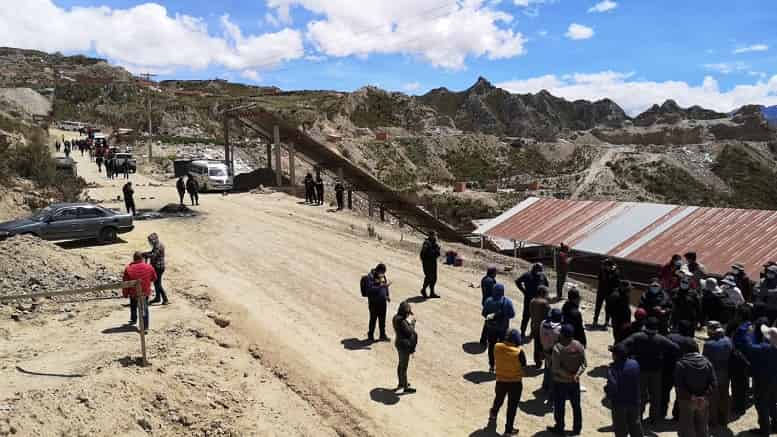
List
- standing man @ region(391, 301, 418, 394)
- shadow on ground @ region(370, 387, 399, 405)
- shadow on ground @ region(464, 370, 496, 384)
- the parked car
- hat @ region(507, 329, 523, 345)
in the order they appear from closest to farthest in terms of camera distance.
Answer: hat @ region(507, 329, 523, 345) → standing man @ region(391, 301, 418, 394) → shadow on ground @ region(370, 387, 399, 405) → shadow on ground @ region(464, 370, 496, 384) → the parked car

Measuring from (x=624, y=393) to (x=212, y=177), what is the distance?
30.3 metres

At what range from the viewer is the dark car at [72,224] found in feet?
57.9

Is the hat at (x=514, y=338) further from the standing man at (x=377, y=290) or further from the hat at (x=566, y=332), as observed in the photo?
the standing man at (x=377, y=290)

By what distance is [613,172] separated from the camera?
69500 mm

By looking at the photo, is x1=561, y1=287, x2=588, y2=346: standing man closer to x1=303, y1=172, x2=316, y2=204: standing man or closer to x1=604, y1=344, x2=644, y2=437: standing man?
x1=604, y1=344, x2=644, y2=437: standing man

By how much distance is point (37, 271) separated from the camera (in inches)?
526

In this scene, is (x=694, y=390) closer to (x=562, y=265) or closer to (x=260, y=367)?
(x=562, y=265)

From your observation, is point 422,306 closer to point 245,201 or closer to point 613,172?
point 245,201

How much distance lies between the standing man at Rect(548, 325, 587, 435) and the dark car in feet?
53.5

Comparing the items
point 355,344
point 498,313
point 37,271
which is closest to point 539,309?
point 498,313

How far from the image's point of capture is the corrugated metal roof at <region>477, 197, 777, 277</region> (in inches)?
724

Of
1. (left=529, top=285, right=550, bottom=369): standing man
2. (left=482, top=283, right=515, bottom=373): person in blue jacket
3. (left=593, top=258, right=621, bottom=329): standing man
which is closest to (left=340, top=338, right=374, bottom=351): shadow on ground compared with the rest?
(left=482, top=283, right=515, bottom=373): person in blue jacket

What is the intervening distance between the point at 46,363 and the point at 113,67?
146383 mm

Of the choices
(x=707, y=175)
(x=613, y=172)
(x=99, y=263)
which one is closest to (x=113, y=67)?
(x=613, y=172)
